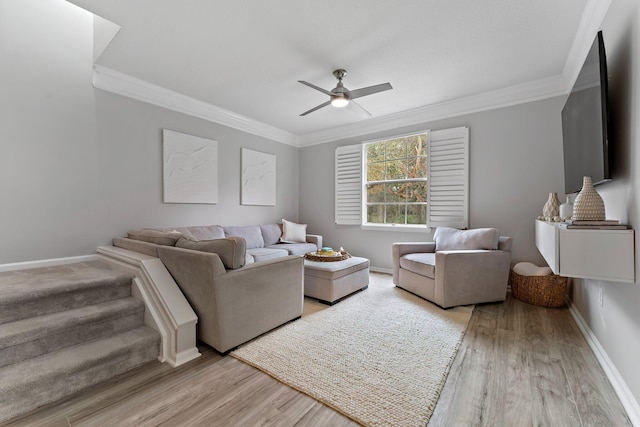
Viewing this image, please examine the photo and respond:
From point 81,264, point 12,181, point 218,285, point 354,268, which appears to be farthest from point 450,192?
point 12,181

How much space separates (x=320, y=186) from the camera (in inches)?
206

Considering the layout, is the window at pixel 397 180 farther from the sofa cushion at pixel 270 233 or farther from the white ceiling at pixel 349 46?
the sofa cushion at pixel 270 233

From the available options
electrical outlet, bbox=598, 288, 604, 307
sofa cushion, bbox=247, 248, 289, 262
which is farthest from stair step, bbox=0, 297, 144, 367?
electrical outlet, bbox=598, 288, 604, 307

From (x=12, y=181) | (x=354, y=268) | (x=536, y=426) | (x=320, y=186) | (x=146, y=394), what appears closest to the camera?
(x=536, y=426)

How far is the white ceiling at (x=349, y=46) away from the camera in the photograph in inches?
80.4

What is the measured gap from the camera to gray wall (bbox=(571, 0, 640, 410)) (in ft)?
4.66

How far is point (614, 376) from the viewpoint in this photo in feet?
5.24

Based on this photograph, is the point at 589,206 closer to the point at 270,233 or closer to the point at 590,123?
the point at 590,123

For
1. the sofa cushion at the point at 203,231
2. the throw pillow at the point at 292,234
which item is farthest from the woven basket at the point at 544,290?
the sofa cushion at the point at 203,231

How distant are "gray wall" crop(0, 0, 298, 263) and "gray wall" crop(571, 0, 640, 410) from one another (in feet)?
14.0

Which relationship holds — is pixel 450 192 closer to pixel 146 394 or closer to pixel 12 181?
pixel 146 394

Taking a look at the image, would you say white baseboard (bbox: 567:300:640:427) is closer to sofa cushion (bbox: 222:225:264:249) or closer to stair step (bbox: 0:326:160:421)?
stair step (bbox: 0:326:160:421)

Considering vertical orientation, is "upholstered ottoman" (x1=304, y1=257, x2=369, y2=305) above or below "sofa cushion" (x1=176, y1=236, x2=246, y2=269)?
below

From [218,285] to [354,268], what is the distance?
1.77 m
